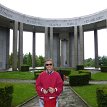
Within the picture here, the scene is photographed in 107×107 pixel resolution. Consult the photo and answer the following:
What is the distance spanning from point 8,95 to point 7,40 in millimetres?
40708

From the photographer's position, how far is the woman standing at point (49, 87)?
5.28 meters

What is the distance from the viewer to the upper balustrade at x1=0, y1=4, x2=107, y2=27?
4212 centimetres

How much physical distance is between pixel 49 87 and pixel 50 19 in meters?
46.6

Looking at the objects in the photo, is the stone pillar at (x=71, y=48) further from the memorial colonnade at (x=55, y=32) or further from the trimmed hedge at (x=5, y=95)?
the trimmed hedge at (x=5, y=95)

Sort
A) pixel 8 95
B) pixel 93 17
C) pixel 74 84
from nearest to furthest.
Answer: pixel 8 95, pixel 74 84, pixel 93 17

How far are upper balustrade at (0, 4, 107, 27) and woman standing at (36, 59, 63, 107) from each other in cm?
3591

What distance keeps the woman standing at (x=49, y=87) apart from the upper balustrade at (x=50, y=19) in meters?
35.9

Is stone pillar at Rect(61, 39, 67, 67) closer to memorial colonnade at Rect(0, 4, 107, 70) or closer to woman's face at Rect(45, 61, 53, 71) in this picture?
memorial colonnade at Rect(0, 4, 107, 70)

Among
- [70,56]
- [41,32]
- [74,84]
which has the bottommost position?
[74,84]

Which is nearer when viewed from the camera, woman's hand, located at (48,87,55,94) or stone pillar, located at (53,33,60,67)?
woman's hand, located at (48,87,55,94)

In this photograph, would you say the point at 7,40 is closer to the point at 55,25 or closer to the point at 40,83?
the point at 55,25

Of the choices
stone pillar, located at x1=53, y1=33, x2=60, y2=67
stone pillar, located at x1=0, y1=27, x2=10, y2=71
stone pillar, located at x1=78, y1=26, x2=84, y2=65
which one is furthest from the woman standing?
stone pillar, located at x1=53, y1=33, x2=60, y2=67

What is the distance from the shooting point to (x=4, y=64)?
47688mm

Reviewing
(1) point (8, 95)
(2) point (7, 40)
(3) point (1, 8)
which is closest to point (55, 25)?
(2) point (7, 40)
